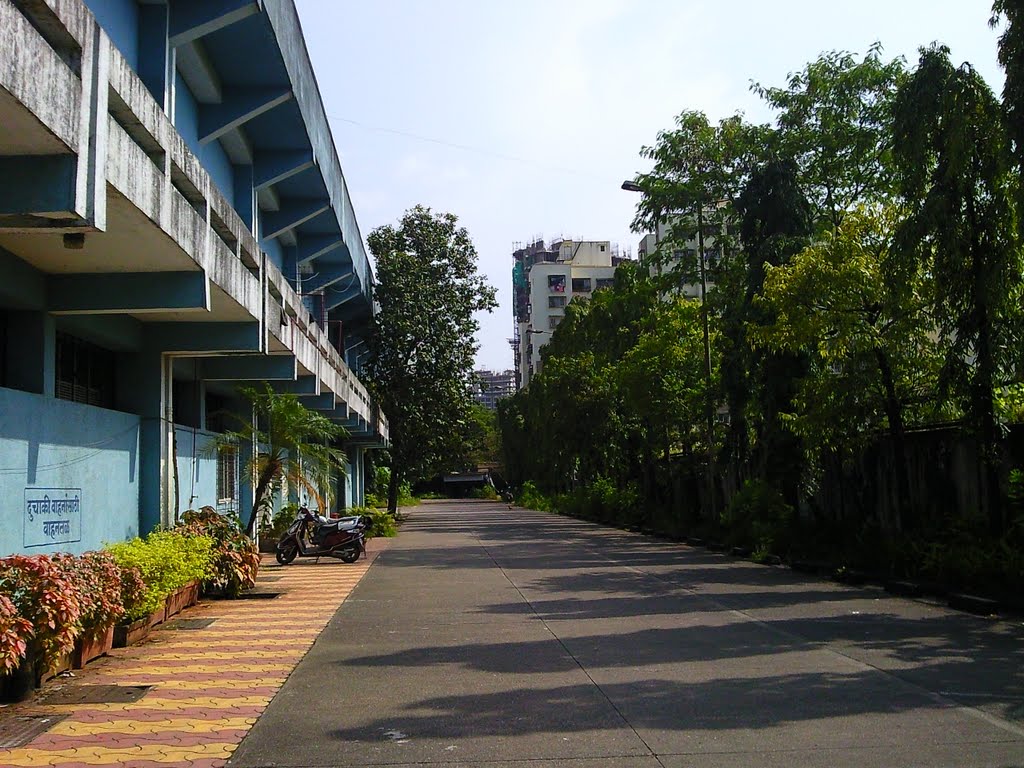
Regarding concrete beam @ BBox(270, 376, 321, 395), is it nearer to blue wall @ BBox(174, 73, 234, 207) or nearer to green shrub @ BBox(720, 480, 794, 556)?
blue wall @ BBox(174, 73, 234, 207)

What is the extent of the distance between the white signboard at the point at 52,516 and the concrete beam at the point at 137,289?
196cm

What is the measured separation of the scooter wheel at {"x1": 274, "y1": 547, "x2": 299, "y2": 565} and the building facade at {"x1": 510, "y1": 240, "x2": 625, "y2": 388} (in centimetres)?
7201

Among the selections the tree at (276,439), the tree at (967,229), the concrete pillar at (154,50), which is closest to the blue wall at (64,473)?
the concrete pillar at (154,50)

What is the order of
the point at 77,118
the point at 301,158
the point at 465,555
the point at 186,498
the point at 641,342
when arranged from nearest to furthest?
the point at 77,118
the point at 186,498
the point at 301,158
the point at 465,555
the point at 641,342

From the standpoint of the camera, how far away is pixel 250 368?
754 inches

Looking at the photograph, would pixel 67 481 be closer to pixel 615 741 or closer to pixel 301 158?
pixel 615 741

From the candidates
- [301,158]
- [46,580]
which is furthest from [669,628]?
[301,158]

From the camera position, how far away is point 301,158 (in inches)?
795

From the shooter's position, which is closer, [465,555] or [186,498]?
[186,498]

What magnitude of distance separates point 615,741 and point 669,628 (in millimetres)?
5139

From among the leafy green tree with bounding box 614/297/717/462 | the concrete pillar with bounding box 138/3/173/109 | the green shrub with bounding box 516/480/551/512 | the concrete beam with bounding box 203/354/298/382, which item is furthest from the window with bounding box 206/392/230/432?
the green shrub with bounding box 516/480/551/512

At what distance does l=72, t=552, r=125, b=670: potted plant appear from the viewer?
8875 mm

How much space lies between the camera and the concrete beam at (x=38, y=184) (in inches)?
281

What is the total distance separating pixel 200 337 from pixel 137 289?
345cm
